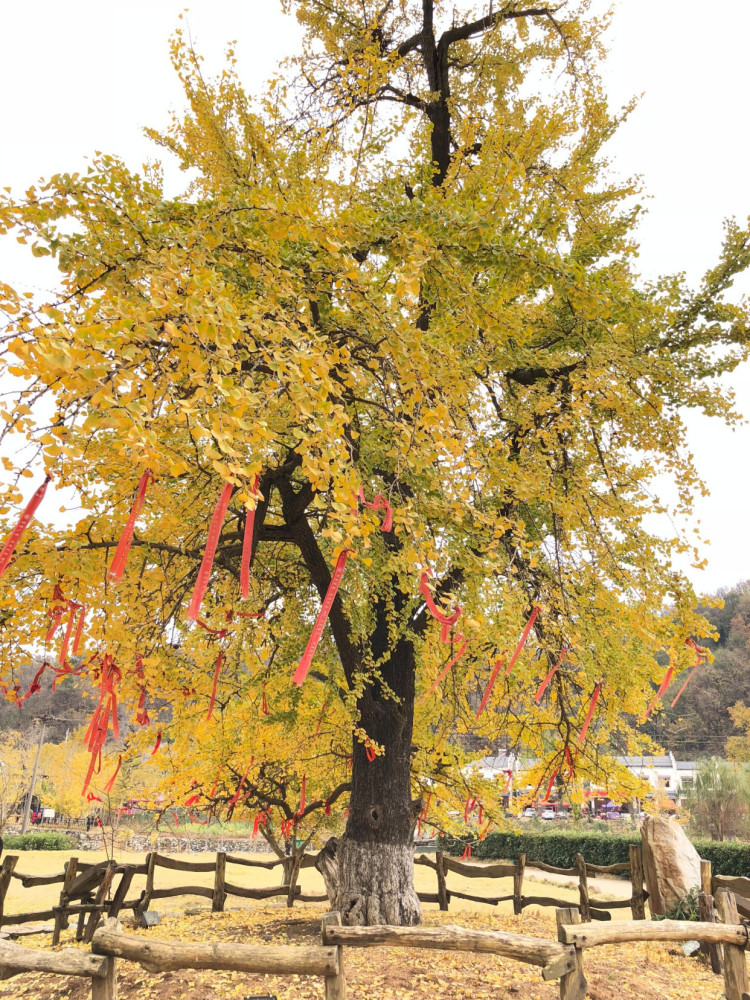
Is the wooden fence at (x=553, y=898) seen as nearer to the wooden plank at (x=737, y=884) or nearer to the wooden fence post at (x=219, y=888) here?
the wooden plank at (x=737, y=884)

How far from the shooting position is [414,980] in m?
5.09

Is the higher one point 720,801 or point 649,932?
point 649,932

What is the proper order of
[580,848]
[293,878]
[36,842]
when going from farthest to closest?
[36,842] < [580,848] < [293,878]

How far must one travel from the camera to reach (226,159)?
634 centimetres

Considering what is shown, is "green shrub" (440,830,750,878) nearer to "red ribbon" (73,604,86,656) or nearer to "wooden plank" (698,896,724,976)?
"wooden plank" (698,896,724,976)

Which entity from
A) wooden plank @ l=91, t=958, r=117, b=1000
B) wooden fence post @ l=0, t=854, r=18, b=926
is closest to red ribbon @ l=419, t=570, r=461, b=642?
wooden plank @ l=91, t=958, r=117, b=1000

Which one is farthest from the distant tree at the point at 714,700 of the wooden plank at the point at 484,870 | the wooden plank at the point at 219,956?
the wooden plank at the point at 219,956

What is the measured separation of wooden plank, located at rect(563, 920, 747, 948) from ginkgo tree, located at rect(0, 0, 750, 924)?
6.22ft

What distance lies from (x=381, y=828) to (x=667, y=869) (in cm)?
411

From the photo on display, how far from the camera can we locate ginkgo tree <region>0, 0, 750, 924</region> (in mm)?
3076

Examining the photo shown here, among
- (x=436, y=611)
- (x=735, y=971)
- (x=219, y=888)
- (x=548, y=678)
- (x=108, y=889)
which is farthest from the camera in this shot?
(x=219, y=888)

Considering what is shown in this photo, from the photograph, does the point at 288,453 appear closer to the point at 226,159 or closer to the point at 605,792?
the point at 226,159

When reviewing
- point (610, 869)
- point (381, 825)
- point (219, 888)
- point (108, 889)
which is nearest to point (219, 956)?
point (381, 825)

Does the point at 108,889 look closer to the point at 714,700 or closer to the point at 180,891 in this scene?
the point at 180,891
